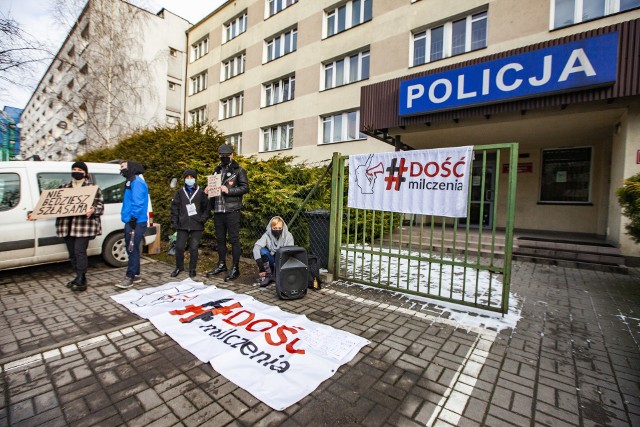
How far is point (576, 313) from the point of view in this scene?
13.6 ft

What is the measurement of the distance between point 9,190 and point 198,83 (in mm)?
23390

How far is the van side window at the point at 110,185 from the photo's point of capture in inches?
236

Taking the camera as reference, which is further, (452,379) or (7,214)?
(7,214)

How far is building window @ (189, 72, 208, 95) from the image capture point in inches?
972

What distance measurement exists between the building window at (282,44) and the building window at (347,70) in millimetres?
3165

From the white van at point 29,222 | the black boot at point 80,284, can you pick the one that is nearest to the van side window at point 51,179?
the white van at point 29,222

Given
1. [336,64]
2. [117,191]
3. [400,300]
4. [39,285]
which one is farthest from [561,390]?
[336,64]

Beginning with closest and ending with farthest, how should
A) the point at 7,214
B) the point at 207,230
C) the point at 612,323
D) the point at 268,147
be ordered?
the point at 612,323, the point at 7,214, the point at 207,230, the point at 268,147

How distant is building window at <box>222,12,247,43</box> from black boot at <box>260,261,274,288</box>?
2112 cm

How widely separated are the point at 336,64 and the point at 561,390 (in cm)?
1606

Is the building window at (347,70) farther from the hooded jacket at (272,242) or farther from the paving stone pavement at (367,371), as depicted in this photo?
the paving stone pavement at (367,371)

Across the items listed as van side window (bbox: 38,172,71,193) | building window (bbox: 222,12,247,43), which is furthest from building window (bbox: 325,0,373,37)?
van side window (bbox: 38,172,71,193)

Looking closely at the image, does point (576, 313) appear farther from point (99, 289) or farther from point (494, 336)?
point (99, 289)

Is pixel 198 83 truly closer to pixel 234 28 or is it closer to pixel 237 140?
pixel 234 28
